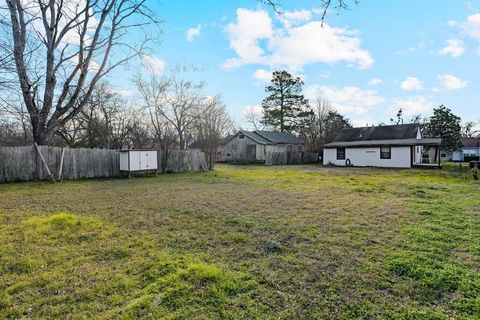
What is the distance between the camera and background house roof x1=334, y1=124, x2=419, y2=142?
81.3ft

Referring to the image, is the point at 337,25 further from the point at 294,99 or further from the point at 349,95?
the point at 294,99

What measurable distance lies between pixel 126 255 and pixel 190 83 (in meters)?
21.1

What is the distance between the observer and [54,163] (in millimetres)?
12477

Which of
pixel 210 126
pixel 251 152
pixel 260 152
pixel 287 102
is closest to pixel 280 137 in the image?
pixel 260 152

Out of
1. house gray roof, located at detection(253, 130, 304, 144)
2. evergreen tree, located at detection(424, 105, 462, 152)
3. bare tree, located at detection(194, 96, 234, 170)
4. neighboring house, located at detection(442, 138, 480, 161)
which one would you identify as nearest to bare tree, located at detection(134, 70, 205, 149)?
bare tree, located at detection(194, 96, 234, 170)

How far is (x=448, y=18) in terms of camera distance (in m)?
4.41

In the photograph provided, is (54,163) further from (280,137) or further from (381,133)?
(381,133)

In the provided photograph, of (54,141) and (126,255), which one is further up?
(54,141)

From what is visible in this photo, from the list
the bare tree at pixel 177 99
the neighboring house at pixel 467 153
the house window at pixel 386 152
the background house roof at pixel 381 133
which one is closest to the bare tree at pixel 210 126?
the bare tree at pixel 177 99

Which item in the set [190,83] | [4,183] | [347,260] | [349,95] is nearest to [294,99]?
[349,95]

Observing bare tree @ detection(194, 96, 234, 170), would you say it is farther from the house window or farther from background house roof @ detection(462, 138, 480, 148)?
background house roof @ detection(462, 138, 480, 148)

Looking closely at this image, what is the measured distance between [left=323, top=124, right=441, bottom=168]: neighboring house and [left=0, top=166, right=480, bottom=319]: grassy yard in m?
17.4

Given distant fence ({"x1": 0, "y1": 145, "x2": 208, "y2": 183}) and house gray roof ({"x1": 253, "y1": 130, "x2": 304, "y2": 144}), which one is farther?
house gray roof ({"x1": 253, "y1": 130, "x2": 304, "y2": 144})

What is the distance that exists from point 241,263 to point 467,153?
159ft
